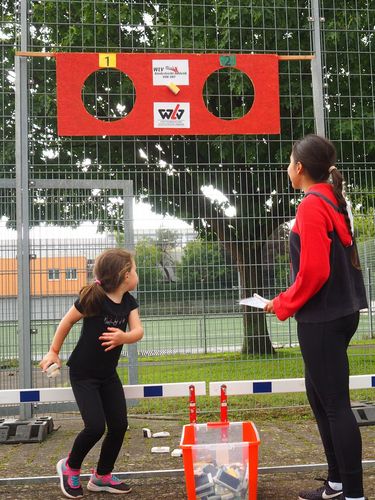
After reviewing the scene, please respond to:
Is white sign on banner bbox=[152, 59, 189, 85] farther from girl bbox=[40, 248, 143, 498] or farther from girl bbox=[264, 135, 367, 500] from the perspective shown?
girl bbox=[264, 135, 367, 500]

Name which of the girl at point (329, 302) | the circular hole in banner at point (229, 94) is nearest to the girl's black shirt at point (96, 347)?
the girl at point (329, 302)

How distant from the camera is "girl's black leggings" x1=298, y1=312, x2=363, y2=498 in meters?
3.06

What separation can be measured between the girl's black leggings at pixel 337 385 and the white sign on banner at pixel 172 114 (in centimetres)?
306

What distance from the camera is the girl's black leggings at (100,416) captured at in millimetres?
3742

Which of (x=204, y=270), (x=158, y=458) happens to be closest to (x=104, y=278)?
(x=158, y=458)

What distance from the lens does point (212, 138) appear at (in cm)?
637

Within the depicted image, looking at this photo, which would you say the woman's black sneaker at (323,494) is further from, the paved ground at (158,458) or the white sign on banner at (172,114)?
the white sign on banner at (172,114)

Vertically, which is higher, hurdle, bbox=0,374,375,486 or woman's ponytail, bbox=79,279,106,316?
woman's ponytail, bbox=79,279,106,316

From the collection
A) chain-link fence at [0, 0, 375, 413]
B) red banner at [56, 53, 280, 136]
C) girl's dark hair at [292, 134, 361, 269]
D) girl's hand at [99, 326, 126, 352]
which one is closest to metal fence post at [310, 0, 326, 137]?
chain-link fence at [0, 0, 375, 413]

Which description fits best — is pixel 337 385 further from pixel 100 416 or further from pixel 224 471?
pixel 100 416

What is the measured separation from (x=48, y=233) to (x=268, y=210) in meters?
2.08

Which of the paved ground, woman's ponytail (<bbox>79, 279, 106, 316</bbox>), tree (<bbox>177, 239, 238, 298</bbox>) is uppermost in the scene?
tree (<bbox>177, 239, 238, 298</bbox>)

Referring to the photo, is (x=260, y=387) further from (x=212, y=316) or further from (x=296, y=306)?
(x=212, y=316)

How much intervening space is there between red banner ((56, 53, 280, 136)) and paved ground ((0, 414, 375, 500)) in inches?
106
